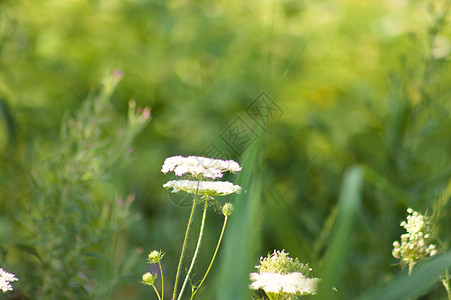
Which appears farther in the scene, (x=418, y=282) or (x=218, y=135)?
(x=218, y=135)

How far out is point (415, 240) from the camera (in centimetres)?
29

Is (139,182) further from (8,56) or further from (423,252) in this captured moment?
(423,252)

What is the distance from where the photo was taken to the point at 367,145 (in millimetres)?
1233

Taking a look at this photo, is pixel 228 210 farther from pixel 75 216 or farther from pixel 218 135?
pixel 75 216

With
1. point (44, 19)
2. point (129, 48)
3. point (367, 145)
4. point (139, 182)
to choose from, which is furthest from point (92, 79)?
point (367, 145)

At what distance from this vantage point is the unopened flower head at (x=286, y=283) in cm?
26

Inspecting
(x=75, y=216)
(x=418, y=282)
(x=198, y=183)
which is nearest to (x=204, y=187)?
(x=198, y=183)

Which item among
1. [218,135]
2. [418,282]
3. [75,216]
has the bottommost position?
[418,282]

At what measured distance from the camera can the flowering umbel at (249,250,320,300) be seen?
0.27m

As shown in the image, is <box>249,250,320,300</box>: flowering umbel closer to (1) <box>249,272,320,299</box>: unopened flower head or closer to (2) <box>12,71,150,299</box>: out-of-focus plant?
(1) <box>249,272,320,299</box>: unopened flower head

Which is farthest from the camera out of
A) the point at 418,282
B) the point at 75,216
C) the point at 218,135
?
the point at 75,216

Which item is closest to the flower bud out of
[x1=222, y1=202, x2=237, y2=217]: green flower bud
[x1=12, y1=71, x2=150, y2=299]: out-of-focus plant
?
[x1=222, y1=202, x2=237, y2=217]: green flower bud

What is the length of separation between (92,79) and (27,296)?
1.10m

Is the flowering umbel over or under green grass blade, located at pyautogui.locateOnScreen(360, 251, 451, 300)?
over
